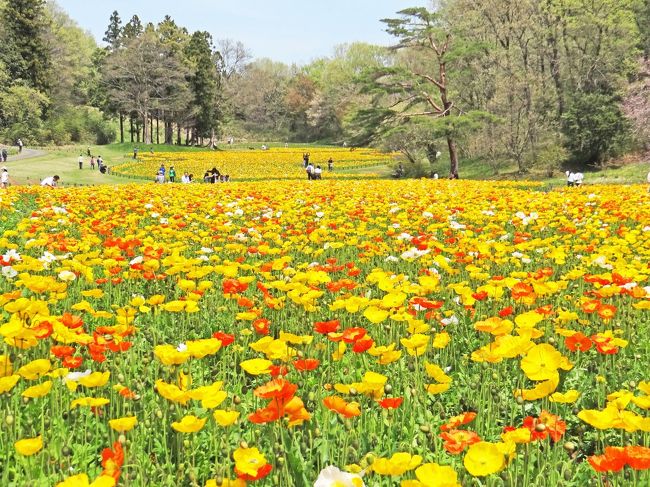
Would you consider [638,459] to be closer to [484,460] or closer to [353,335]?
[484,460]

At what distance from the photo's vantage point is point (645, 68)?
33.6 meters

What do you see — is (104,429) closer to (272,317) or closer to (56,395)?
(56,395)

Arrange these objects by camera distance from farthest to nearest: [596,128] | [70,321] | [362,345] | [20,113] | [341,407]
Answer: [20,113]
[596,128]
[70,321]
[362,345]
[341,407]

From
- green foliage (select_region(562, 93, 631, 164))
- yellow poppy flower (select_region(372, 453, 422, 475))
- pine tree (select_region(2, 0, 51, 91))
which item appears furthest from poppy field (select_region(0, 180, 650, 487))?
pine tree (select_region(2, 0, 51, 91))

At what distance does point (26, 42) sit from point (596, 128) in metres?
53.6

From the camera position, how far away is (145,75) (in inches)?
2346

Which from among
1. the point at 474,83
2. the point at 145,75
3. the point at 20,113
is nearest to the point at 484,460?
the point at 474,83

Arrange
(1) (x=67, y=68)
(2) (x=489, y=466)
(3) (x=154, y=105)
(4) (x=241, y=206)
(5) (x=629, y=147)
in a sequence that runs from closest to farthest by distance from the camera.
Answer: (2) (x=489, y=466), (4) (x=241, y=206), (5) (x=629, y=147), (3) (x=154, y=105), (1) (x=67, y=68)

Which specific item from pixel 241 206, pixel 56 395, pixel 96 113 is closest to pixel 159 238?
pixel 241 206

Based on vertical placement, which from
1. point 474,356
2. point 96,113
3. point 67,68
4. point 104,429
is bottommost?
point 104,429

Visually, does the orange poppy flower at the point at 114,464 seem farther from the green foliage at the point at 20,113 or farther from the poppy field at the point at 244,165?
the green foliage at the point at 20,113

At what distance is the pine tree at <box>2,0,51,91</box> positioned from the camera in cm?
5400

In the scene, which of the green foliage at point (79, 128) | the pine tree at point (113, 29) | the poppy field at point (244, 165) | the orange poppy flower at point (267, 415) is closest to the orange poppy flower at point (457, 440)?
the orange poppy flower at point (267, 415)

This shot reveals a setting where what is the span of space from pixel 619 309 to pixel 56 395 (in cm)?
405
